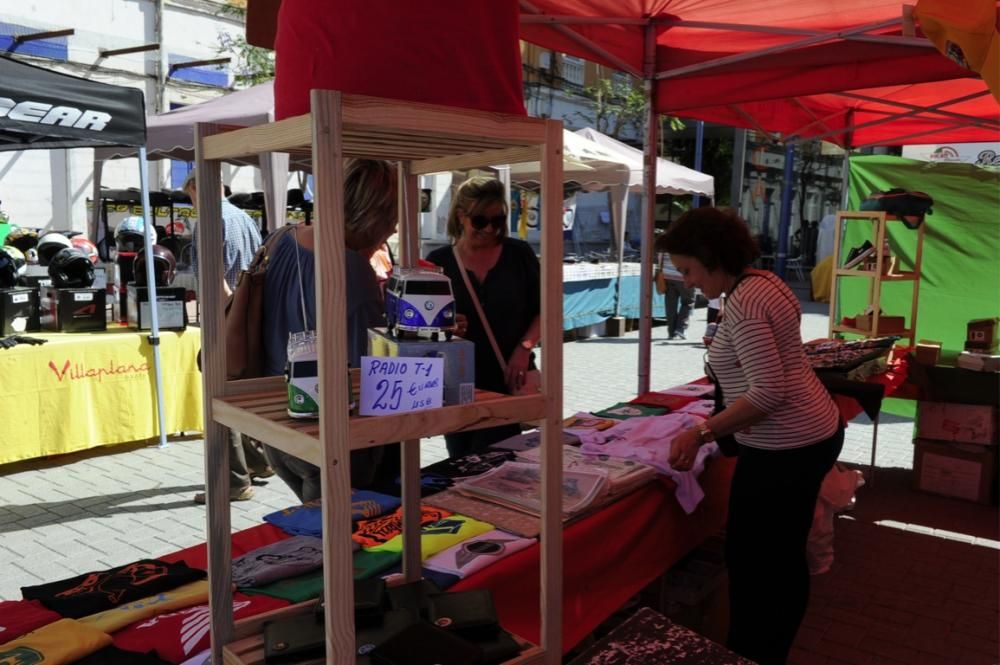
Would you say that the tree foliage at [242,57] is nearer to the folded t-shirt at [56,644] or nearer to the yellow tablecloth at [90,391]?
the yellow tablecloth at [90,391]

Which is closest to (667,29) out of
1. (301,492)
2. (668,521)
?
(668,521)

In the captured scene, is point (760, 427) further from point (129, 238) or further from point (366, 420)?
point (129, 238)

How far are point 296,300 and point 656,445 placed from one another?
1340 mm

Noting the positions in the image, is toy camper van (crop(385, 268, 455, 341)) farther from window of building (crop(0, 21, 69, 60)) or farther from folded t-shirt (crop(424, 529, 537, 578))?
window of building (crop(0, 21, 69, 60))

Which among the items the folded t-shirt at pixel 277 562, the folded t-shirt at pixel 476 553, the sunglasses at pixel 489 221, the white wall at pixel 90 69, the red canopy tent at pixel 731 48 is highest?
the white wall at pixel 90 69

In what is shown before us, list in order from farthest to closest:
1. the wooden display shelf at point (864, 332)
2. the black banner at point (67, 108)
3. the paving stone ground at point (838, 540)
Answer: the wooden display shelf at point (864, 332) < the black banner at point (67, 108) < the paving stone ground at point (838, 540)

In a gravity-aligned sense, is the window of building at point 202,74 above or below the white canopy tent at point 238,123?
above

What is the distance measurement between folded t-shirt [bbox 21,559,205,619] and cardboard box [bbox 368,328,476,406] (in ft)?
2.86

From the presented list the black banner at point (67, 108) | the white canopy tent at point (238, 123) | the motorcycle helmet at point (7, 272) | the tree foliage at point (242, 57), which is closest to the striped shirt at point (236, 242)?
the white canopy tent at point (238, 123)

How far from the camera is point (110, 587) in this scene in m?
1.78

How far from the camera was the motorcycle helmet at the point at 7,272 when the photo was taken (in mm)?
4965

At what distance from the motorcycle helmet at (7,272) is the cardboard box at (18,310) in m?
0.15

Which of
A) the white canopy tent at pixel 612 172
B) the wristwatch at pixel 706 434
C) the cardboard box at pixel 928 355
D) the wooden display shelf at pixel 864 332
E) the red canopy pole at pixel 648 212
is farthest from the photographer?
the white canopy tent at pixel 612 172

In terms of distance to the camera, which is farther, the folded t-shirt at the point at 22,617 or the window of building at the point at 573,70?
the window of building at the point at 573,70
